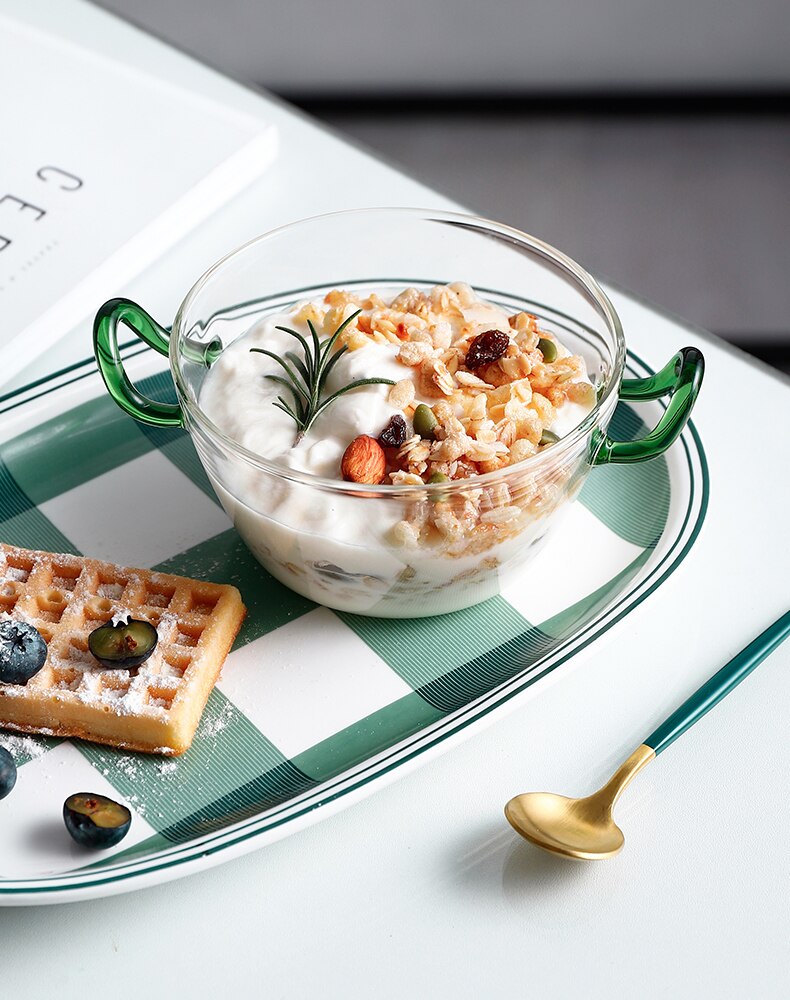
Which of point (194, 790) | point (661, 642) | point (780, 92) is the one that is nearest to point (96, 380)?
point (194, 790)

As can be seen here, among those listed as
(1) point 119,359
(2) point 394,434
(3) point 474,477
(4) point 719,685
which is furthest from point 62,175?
(4) point 719,685

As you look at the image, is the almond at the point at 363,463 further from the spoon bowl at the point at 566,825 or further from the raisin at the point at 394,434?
the spoon bowl at the point at 566,825

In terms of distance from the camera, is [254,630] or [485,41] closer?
[254,630]

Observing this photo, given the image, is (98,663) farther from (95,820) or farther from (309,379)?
(309,379)

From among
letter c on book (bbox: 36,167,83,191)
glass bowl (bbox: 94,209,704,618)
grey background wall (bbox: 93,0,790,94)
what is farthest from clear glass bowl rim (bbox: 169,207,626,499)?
grey background wall (bbox: 93,0,790,94)

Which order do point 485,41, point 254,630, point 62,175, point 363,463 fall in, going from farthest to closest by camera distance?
point 485,41 < point 62,175 < point 254,630 < point 363,463

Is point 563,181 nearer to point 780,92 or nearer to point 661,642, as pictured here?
point 780,92
